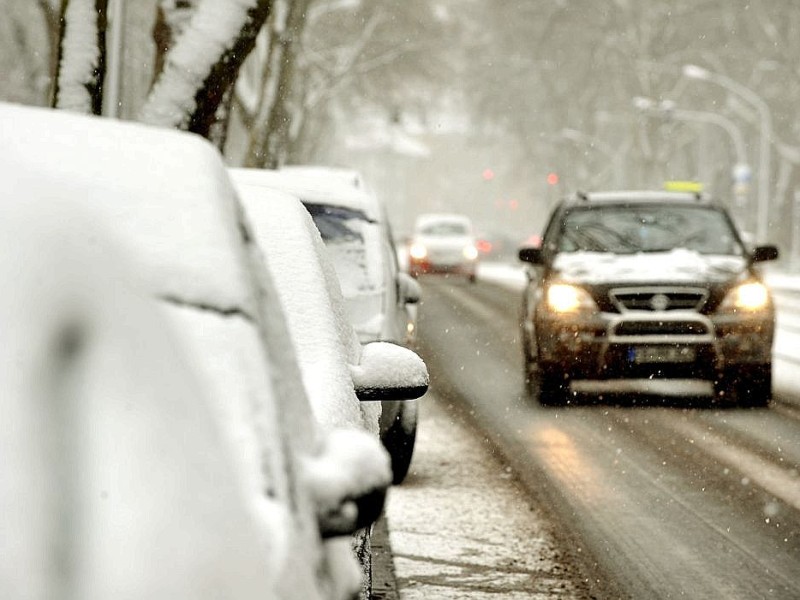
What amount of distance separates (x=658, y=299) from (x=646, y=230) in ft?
3.30

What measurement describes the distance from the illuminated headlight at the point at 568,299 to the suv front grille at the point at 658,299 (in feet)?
0.60

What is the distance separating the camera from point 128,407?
246cm

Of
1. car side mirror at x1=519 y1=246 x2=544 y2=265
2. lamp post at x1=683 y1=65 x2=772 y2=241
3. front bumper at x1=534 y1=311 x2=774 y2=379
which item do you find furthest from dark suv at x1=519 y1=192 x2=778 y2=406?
lamp post at x1=683 y1=65 x2=772 y2=241

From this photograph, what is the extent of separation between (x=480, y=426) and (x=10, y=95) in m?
33.5

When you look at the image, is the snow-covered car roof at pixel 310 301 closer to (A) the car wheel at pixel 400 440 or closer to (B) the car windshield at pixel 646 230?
(A) the car wheel at pixel 400 440

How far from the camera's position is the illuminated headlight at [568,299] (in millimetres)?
13492

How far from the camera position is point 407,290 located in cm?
1105

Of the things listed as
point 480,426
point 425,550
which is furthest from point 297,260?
point 480,426

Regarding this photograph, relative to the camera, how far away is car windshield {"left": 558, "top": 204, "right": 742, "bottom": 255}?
14211 millimetres

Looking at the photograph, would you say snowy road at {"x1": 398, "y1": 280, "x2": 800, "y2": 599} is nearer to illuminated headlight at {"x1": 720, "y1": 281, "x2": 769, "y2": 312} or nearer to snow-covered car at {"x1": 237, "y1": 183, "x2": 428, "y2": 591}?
illuminated headlight at {"x1": 720, "y1": 281, "x2": 769, "y2": 312}

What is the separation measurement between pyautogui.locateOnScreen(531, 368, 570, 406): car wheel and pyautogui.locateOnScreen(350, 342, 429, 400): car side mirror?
8.93 m

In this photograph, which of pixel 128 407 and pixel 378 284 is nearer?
pixel 128 407

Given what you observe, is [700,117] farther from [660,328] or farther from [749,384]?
[660,328]

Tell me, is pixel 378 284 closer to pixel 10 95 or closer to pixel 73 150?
pixel 73 150
